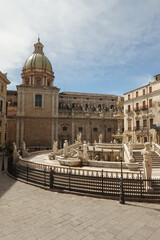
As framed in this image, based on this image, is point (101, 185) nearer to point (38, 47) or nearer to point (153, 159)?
point (153, 159)

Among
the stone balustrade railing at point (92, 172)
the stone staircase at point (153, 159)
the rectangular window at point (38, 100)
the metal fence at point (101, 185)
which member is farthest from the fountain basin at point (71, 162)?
the rectangular window at point (38, 100)

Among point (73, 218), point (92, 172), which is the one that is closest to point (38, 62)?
point (92, 172)

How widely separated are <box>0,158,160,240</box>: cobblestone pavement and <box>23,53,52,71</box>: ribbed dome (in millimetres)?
36857

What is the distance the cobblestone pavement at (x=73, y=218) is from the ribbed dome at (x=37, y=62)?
36.9 m

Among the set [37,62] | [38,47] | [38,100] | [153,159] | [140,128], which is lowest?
[153,159]

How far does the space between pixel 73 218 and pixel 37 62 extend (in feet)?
131

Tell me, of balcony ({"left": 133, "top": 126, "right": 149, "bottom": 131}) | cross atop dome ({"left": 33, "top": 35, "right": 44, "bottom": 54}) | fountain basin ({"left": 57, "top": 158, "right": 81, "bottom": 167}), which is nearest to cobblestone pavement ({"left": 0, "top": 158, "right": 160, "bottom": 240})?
fountain basin ({"left": 57, "top": 158, "right": 81, "bottom": 167})

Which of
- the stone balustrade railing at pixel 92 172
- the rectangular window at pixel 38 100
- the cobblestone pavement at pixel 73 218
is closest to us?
the cobblestone pavement at pixel 73 218

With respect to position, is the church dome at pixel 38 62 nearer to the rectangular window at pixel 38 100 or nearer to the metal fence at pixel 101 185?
the rectangular window at pixel 38 100

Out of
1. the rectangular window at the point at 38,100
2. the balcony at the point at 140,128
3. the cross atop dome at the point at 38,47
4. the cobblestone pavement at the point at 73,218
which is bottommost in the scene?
the cobblestone pavement at the point at 73,218

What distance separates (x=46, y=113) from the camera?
36.2m

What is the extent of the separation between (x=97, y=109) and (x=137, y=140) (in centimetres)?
1377

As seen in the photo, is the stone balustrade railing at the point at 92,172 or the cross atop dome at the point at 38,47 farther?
the cross atop dome at the point at 38,47

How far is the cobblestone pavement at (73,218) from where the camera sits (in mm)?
4926
